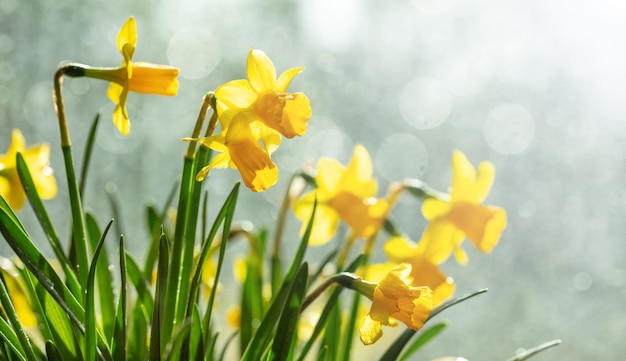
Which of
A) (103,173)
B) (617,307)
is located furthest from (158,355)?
(617,307)

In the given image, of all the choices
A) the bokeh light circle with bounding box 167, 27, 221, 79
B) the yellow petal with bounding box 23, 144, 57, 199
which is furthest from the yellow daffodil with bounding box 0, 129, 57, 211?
the bokeh light circle with bounding box 167, 27, 221, 79

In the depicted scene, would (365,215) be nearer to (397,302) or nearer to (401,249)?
(401,249)

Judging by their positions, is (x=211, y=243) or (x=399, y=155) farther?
(x=399, y=155)

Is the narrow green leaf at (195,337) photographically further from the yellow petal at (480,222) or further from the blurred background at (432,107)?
the blurred background at (432,107)

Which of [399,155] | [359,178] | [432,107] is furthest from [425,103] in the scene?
[359,178]

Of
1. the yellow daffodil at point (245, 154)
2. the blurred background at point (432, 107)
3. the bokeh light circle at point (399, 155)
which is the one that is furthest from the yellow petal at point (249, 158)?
the bokeh light circle at point (399, 155)

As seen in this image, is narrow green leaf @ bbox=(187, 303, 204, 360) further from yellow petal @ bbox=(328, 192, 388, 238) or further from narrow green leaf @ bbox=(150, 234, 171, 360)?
yellow petal @ bbox=(328, 192, 388, 238)
